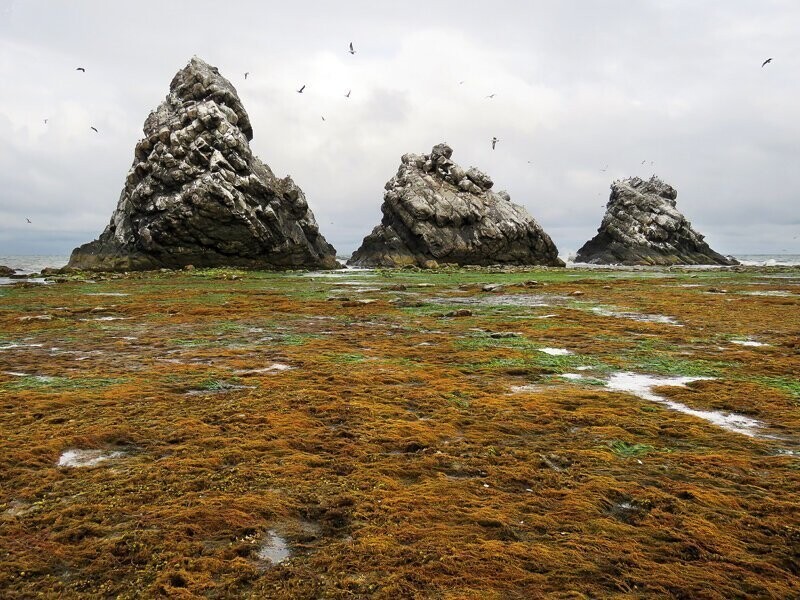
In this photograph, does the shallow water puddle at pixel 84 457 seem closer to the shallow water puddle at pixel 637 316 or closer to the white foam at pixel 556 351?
the white foam at pixel 556 351

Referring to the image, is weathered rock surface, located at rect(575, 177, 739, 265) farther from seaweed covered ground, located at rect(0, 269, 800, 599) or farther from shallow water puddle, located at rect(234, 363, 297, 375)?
shallow water puddle, located at rect(234, 363, 297, 375)

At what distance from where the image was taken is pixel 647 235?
374 feet

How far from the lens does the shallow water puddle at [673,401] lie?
769cm

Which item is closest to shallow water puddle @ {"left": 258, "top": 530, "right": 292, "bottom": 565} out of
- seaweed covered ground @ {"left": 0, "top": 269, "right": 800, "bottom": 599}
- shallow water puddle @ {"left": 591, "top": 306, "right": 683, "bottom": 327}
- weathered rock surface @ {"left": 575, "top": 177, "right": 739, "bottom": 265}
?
seaweed covered ground @ {"left": 0, "top": 269, "right": 800, "bottom": 599}

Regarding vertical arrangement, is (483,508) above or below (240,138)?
Answer: below

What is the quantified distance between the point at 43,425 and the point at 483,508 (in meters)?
6.26

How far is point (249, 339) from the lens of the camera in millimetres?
15547

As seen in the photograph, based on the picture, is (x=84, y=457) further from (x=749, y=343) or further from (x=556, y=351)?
(x=749, y=343)

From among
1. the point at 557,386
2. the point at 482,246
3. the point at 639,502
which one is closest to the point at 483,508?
the point at 639,502

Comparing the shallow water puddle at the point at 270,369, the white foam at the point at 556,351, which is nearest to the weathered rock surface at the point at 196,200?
the shallow water puddle at the point at 270,369

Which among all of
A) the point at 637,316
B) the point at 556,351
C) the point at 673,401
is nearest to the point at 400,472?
the point at 673,401

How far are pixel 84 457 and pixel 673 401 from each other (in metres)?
8.98

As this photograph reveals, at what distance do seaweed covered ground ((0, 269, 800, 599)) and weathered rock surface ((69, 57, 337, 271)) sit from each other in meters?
56.5

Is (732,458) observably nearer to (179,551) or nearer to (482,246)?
(179,551)
